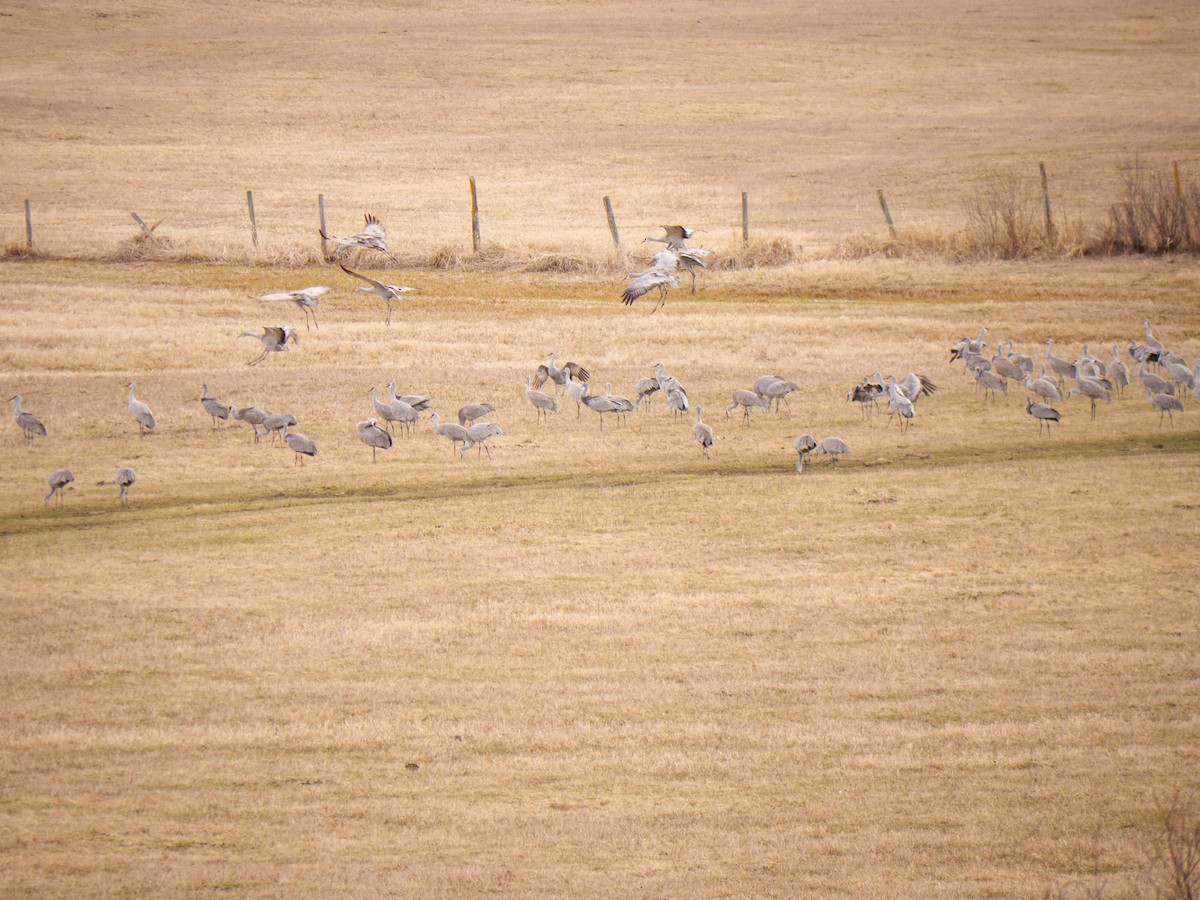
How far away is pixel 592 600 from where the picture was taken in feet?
36.7

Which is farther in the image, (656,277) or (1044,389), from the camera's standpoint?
(1044,389)

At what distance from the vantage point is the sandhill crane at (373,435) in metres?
15.9

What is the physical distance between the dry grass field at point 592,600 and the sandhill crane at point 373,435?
0.17 meters

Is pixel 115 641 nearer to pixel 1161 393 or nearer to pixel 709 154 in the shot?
pixel 1161 393

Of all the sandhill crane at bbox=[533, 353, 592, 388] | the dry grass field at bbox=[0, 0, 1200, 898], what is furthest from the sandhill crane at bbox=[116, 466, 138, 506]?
the sandhill crane at bbox=[533, 353, 592, 388]

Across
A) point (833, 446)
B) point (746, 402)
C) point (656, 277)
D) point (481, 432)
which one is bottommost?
point (833, 446)

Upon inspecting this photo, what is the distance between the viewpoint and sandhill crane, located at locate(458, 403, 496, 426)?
56.7 feet

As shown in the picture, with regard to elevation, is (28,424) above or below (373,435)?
above

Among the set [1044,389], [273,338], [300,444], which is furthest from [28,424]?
[1044,389]

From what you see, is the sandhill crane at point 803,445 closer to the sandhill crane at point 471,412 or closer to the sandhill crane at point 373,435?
the sandhill crane at point 471,412

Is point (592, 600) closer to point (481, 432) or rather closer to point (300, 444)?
point (481, 432)

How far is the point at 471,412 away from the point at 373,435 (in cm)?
181

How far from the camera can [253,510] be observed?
1406cm

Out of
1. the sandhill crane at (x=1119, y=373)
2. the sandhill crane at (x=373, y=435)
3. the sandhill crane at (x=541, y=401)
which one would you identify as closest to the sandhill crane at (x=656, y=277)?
the sandhill crane at (x=541, y=401)
